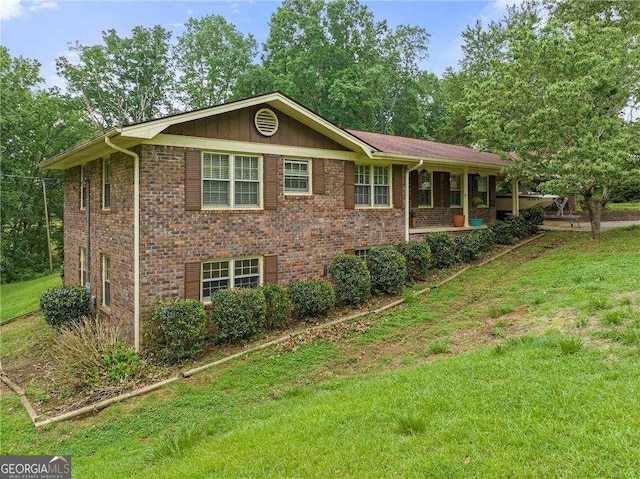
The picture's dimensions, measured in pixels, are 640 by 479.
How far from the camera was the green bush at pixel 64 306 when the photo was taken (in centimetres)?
1116

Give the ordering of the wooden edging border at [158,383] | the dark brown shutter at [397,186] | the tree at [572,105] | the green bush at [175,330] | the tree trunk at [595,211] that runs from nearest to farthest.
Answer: the wooden edging border at [158,383] < the green bush at [175,330] < the tree at [572,105] < the dark brown shutter at [397,186] < the tree trunk at [595,211]

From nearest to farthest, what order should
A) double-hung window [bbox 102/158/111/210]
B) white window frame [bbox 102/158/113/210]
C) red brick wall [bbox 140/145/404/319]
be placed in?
red brick wall [bbox 140/145/404/319]
white window frame [bbox 102/158/113/210]
double-hung window [bbox 102/158/111/210]

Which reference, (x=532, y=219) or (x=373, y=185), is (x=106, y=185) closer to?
(x=373, y=185)

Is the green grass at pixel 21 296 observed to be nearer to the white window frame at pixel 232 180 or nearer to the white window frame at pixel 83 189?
the white window frame at pixel 83 189

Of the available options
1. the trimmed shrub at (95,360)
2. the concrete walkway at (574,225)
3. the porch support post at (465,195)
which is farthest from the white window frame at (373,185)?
the concrete walkway at (574,225)

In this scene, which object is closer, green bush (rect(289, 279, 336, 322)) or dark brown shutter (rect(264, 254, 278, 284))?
green bush (rect(289, 279, 336, 322))

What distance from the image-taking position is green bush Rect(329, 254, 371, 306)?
11.1m

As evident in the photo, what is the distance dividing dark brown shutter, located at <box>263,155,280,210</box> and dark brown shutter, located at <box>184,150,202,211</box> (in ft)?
5.56

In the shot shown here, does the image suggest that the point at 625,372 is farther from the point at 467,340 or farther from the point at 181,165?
the point at 181,165

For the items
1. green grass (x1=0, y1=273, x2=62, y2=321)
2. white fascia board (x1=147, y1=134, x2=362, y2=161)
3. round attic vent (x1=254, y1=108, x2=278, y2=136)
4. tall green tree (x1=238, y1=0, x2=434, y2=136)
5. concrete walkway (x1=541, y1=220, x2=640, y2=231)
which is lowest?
green grass (x1=0, y1=273, x2=62, y2=321)

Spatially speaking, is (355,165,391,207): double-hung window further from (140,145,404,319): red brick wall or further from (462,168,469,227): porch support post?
(462,168,469,227): porch support post

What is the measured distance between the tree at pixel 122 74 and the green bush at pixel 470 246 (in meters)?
25.8

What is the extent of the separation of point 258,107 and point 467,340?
725cm

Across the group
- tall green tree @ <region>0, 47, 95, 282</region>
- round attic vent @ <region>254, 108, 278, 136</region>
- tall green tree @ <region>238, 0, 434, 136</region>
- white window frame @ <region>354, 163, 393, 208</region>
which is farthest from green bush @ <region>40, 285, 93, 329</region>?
tall green tree @ <region>238, 0, 434, 136</region>
